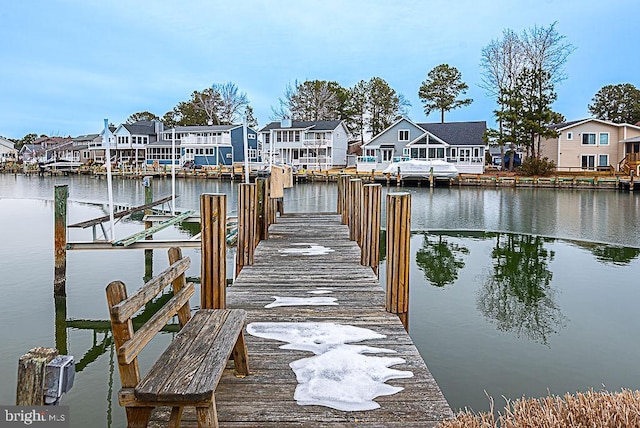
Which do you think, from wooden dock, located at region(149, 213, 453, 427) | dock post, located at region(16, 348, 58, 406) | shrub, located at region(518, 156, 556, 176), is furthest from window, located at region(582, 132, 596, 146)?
dock post, located at region(16, 348, 58, 406)

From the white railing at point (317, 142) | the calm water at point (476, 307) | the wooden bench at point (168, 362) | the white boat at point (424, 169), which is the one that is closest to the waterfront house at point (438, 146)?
the white boat at point (424, 169)

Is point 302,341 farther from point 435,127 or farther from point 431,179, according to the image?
point 435,127

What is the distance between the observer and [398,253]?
19.1 feet

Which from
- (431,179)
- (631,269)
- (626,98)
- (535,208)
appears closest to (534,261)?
(631,269)

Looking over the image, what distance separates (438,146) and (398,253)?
4759 centimetres

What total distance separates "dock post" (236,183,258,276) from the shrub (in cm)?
4231

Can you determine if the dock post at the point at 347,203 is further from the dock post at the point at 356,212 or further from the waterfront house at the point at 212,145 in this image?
the waterfront house at the point at 212,145

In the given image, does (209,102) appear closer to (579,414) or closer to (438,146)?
(438,146)

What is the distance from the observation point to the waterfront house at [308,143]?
2317 inches

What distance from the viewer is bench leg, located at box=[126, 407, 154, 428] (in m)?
3.23

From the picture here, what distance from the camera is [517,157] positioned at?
211 ft

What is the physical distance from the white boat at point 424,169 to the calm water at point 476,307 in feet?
80.7

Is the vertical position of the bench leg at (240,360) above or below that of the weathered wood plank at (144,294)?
below

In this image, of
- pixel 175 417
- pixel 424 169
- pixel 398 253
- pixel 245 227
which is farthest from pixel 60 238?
pixel 424 169
